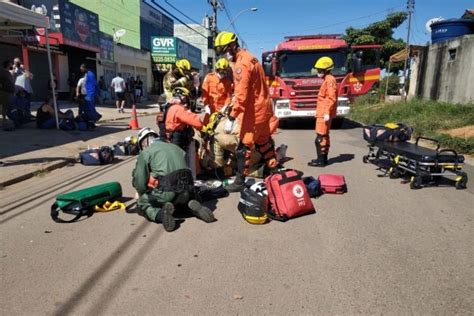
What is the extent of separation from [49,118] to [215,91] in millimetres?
6616

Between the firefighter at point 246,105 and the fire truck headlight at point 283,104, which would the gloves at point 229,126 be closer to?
the firefighter at point 246,105

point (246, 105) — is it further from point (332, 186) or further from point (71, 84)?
point (71, 84)

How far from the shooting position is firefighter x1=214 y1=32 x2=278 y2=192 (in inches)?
227

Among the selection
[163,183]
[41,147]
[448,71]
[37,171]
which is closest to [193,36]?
[448,71]

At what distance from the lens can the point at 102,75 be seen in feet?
86.1

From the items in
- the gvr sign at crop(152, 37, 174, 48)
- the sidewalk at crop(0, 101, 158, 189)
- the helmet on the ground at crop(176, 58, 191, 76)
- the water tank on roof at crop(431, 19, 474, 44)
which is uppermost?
the gvr sign at crop(152, 37, 174, 48)

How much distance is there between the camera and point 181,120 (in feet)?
18.4

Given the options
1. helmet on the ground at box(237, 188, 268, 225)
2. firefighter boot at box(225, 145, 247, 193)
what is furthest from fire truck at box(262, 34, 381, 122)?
helmet on the ground at box(237, 188, 268, 225)

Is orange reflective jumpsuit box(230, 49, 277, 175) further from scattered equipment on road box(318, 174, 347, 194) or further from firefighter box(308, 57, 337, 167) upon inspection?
firefighter box(308, 57, 337, 167)

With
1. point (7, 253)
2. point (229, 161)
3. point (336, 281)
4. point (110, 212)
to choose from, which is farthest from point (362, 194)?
point (7, 253)

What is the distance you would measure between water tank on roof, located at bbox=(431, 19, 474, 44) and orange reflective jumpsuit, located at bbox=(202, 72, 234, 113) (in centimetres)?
1337

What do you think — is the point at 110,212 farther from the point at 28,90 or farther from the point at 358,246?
the point at 28,90

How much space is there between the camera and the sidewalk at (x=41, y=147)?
712 centimetres

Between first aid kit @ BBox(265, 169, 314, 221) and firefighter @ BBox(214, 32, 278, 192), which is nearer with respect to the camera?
first aid kit @ BBox(265, 169, 314, 221)
